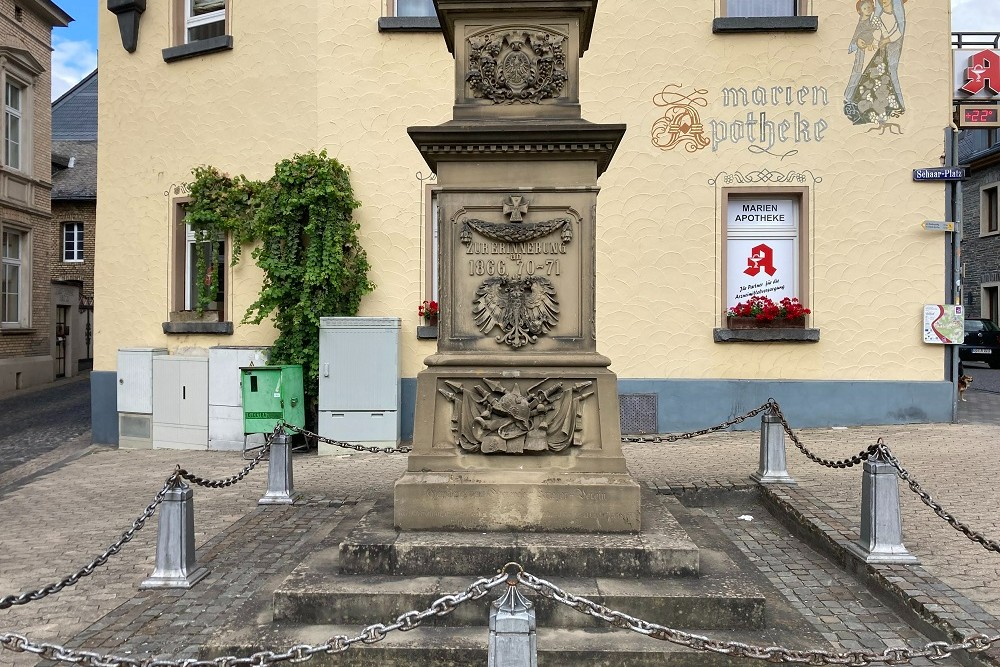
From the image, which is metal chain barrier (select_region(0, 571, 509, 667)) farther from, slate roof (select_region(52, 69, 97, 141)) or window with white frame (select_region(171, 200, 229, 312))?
slate roof (select_region(52, 69, 97, 141))

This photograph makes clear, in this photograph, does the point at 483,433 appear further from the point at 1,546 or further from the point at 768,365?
the point at 768,365

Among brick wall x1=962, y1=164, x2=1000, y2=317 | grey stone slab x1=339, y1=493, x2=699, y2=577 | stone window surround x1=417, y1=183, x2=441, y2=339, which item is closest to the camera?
grey stone slab x1=339, y1=493, x2=699, y2=577

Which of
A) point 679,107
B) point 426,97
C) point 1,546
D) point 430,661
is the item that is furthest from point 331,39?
point 430,661

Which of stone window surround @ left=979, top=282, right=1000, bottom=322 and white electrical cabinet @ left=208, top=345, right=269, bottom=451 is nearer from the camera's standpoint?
white electrical cabinet @ left=208, top=345, right=269, bottom=451

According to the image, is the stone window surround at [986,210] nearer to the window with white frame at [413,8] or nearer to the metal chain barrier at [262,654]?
the window with white frame at [413,8]

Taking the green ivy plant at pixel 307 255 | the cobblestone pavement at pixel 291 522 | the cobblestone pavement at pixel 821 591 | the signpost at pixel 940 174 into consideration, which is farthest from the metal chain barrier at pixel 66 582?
the signpost at pixel 940 174

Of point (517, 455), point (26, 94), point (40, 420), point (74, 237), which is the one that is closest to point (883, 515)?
point (517, 455)

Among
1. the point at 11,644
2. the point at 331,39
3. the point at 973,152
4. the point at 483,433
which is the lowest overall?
the point at 11,644

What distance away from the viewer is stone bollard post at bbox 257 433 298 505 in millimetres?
7062

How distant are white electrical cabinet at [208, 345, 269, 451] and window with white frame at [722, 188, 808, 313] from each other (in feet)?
22.0

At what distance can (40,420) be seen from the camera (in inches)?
558

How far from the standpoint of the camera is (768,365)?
33.8 feet

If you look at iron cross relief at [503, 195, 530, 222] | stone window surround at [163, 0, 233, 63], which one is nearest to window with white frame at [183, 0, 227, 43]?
stone window surround at [163, 0, 233, 63]

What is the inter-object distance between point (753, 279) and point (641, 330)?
69.5 inches
